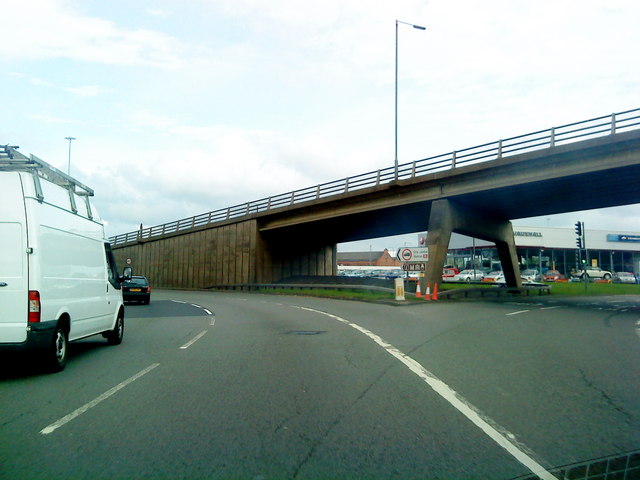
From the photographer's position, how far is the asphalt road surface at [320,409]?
13.9 ft

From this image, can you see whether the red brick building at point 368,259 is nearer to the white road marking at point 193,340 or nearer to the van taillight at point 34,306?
the white road marking at point 193,340

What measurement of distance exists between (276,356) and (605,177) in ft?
63.7

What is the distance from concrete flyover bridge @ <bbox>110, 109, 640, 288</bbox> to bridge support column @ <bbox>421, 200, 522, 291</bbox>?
0.06 meters

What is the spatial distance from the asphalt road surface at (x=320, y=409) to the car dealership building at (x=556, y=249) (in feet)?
205

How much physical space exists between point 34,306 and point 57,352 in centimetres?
102

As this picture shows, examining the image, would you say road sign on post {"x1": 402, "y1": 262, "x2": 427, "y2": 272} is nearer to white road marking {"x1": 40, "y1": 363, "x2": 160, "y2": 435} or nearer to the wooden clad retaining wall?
the wooden clad retaining wall

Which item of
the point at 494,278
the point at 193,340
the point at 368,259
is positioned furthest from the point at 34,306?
the point at 368,259

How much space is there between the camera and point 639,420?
5488 millimetres

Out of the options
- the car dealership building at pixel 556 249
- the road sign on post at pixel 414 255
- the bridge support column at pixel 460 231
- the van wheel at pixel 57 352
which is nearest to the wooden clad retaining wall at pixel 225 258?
the bridge support column at pixel 460 231

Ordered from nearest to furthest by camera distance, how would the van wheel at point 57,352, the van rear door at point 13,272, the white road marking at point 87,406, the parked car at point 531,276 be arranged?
the white road marking at point 87,406
the van rear door at point 13,272
the van wheel at point 57,352
the parked car at point 531,276

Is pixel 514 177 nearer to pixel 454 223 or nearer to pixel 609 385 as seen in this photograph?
pixel 454 223

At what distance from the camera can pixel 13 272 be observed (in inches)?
282

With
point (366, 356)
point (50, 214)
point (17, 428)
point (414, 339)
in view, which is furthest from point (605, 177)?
point (17, 428)

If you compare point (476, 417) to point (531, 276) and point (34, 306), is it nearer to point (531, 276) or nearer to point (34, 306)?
point (34, 306)
